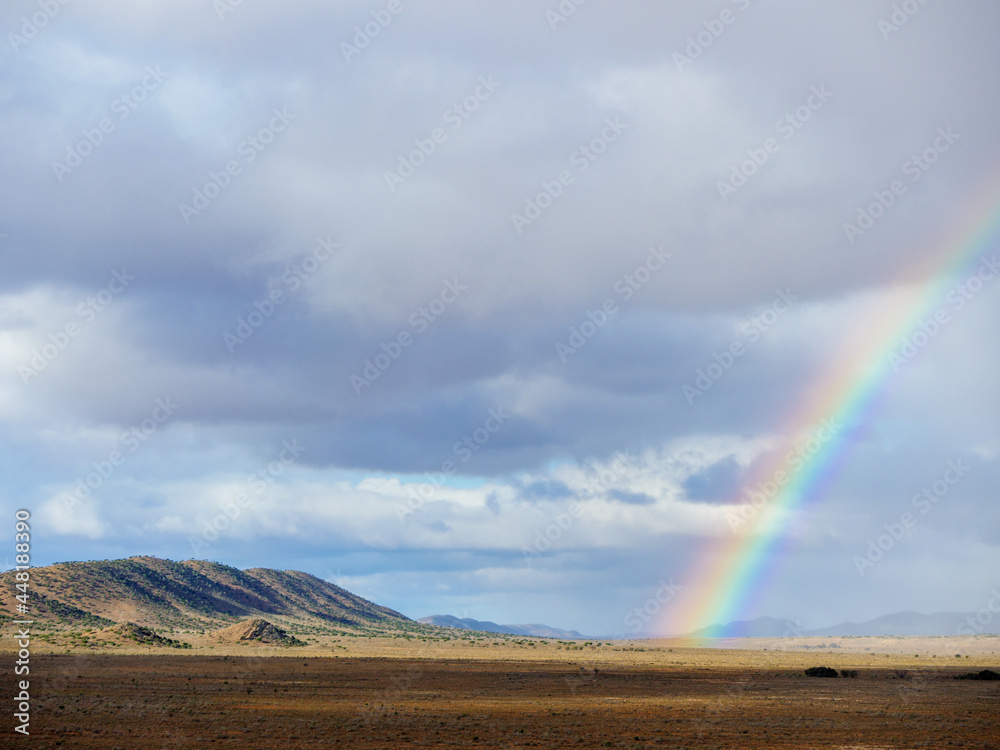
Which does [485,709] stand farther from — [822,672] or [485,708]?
[822,672]

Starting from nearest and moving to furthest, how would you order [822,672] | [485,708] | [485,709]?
[485,709]
[485,708]
[822,672]

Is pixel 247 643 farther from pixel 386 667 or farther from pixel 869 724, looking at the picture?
pixel 869 724

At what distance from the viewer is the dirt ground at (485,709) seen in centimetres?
3597

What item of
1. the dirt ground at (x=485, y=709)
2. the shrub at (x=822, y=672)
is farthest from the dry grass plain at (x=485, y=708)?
the shrub at (x=822, y=672)

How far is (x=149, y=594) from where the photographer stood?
19362 cm

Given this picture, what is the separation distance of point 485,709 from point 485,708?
553 mm

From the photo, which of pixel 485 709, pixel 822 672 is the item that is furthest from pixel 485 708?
pixel 822 672

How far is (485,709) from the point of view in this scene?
46.4 m

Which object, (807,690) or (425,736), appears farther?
(807,690)

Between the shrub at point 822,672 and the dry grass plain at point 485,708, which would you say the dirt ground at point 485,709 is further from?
the shrub at point 822,672

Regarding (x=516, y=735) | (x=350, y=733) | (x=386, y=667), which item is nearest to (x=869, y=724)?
(x=516, y=735)

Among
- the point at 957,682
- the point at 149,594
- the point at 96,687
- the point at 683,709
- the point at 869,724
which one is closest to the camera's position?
the point at 869,724

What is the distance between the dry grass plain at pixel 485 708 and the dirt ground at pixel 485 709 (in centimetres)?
12

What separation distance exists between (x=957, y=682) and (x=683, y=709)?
37.3 metres
